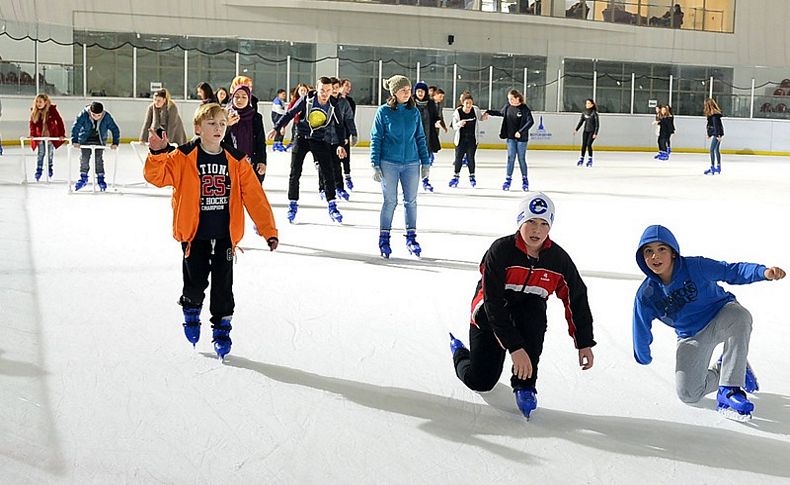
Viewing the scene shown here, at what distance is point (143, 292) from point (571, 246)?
3.81 meters

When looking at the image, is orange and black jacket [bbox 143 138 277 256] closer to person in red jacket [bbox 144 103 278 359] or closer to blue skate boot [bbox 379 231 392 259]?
person in red jacket [bbox 144 103 278 359]

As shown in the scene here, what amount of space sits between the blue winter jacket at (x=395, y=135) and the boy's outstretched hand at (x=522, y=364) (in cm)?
406

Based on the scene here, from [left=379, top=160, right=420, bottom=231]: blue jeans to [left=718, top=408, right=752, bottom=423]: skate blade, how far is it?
4.06 m

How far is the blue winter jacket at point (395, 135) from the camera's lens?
734 cm

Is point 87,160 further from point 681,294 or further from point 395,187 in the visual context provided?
point 681,294

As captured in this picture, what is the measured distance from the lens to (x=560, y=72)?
96.4 ft

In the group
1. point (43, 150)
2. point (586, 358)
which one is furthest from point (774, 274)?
point (43, 150)

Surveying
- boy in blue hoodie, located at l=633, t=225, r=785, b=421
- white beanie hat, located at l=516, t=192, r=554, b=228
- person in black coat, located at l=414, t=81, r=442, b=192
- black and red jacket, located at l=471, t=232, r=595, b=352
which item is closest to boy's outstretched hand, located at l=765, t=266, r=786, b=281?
boy in blue hoodie, located at l=633, t=225, r=785, b=421

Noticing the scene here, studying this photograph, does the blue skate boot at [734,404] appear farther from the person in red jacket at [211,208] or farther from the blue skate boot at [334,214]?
the blue skate boot at [334,214]

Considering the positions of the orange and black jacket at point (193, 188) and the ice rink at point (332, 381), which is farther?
the orange and black jacket at point (193, 188)

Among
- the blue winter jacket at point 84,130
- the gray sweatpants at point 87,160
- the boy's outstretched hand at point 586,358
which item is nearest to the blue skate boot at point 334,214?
the blue winter jacket at point 84,130

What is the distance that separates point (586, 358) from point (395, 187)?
4.16m

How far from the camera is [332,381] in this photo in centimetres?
401

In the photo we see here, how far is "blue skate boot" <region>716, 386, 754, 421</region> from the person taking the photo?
3477mm
